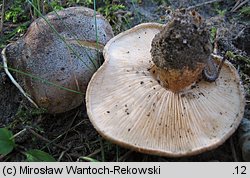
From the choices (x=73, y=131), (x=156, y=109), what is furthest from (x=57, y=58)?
(x=156, y=109)

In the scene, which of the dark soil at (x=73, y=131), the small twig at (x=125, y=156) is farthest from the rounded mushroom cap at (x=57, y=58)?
the small twig at (x=125, y=156)

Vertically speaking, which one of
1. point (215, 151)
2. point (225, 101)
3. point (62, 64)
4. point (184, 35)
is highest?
point (184, 35)

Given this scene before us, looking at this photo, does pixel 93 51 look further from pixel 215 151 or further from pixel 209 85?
pixel 215 151

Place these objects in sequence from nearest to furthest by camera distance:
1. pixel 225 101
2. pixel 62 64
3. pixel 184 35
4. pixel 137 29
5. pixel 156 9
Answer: pixel 184 35
pixel 225 101
pixel 62 64
pixel 137 29
pixel 156 9

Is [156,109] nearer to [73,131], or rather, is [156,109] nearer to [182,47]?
[182,47]

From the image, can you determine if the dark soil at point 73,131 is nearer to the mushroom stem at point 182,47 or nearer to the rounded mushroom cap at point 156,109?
the rounded mushroom cap at point 156,109
